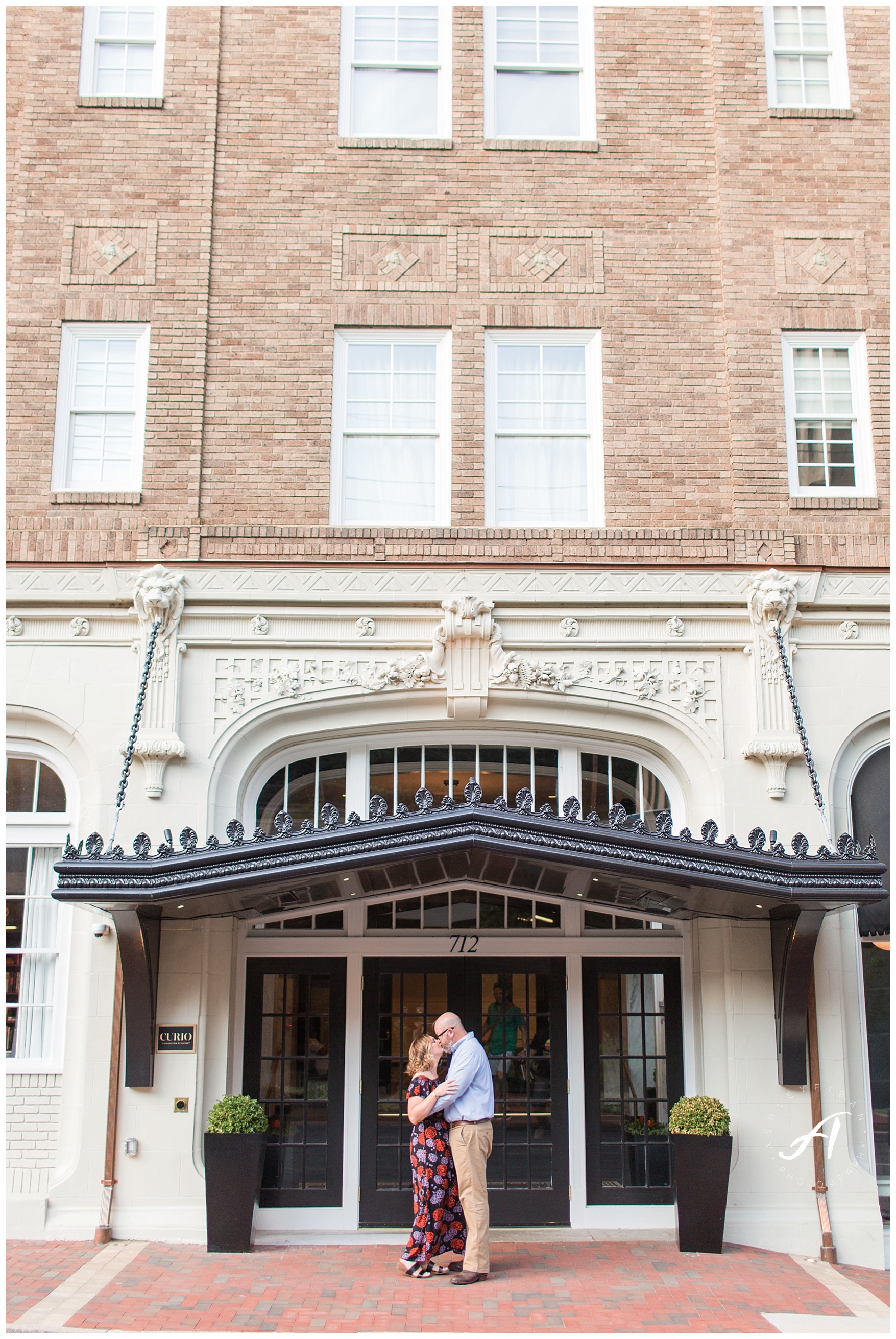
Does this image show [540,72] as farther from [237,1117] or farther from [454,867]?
[237,1117]

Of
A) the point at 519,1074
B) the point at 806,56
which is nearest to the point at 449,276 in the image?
the point at 806,56

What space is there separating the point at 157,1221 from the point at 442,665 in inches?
203

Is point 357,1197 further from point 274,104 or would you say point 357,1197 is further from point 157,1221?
point 274,104

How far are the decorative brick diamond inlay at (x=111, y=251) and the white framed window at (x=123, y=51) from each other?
1.62m

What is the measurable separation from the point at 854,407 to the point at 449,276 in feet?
13.6

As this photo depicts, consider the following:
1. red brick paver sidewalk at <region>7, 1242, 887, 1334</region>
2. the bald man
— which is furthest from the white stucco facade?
the bald man

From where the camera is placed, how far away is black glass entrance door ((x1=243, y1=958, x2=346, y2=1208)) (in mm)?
9539

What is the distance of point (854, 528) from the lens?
34.1ft

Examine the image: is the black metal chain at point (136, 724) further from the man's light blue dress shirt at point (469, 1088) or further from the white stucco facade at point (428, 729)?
the man's light blue dress shirt at point (469, 1088)

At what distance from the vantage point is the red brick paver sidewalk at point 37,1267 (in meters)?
7.45

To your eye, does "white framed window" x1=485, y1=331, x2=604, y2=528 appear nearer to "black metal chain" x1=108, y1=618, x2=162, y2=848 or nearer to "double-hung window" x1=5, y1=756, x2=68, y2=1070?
"black metal chain" x1=108, y1=618, x2=162, y2=848

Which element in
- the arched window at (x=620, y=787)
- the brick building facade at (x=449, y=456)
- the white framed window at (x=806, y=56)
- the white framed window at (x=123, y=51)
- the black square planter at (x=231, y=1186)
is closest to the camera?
the black square planter at (x=231, y=1186)

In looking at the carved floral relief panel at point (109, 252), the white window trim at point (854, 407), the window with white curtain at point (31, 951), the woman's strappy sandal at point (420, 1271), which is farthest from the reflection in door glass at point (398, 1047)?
the carved floral relief panel at point (109, 252)

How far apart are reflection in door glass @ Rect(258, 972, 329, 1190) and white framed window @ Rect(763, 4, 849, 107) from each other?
9.86m
